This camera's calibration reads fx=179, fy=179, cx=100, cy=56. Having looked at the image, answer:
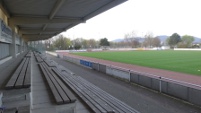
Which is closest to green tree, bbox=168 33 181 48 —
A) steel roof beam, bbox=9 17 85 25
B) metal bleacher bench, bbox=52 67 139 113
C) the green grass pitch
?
the green grass pitch

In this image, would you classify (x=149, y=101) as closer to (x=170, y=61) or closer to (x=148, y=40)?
(x=170, y=61)

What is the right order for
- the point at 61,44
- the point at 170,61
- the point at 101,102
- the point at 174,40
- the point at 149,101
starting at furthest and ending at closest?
1. the point at 174,40
2. the point at 61,44
3. the point at 170,61
4. the point at 149,101
5. the point at 101,102

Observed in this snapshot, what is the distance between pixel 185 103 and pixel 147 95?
1.77 m

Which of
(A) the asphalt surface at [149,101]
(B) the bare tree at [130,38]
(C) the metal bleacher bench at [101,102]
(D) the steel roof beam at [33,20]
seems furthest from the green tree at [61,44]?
(C) the metal bleacher bench at [101,102]

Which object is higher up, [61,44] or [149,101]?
[61,44]

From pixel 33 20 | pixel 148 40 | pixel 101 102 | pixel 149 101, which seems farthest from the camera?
pixel 148 40

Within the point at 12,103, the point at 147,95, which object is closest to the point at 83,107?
the point at 12,103

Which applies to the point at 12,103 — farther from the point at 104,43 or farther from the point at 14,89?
the point at 104,43

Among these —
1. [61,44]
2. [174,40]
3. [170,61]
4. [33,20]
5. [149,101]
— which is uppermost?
[174,40]

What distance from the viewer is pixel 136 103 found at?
768 centimetres

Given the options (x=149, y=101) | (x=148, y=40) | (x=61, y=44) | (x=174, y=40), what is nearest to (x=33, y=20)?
(x=149, y=101)

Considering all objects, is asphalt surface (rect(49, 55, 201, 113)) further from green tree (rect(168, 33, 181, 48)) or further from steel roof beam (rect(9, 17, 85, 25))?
green tree (rect(168, 33, 181, 48))

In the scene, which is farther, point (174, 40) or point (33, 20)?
point (174, 40)

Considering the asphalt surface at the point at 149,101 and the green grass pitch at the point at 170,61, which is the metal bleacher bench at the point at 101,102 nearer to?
the asphalt surface at the point at 149,101
